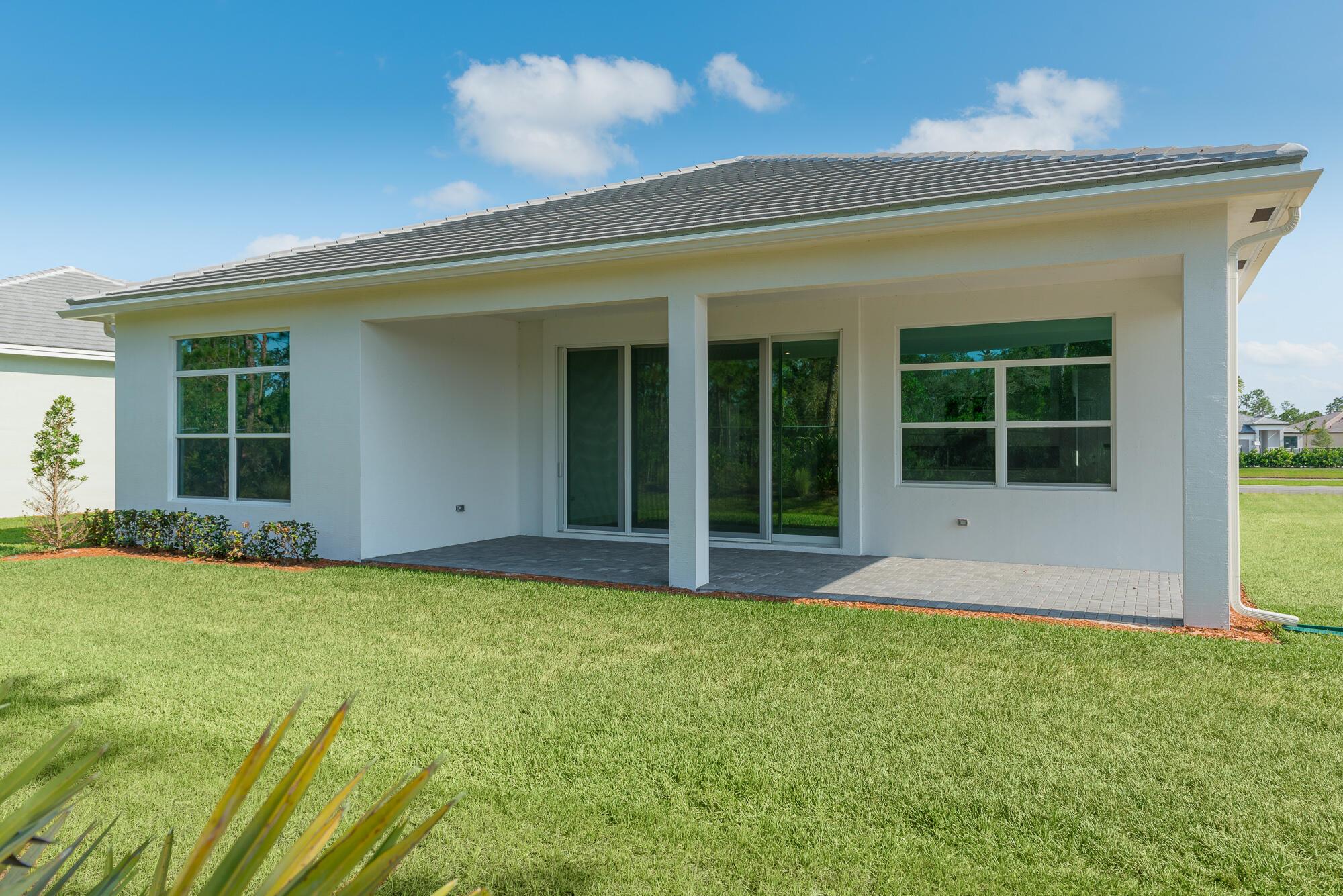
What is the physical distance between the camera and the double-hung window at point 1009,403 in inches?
379

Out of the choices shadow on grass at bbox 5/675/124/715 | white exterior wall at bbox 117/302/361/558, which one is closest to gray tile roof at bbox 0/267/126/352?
white exterior wall at bbox 117/302/361/558

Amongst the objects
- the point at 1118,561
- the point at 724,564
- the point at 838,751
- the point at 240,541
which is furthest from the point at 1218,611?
the point at 240,541

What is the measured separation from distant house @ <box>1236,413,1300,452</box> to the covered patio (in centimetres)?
7872

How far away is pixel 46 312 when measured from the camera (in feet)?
58.9

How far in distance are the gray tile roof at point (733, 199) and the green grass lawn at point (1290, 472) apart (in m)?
32.0

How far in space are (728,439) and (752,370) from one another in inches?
39.3

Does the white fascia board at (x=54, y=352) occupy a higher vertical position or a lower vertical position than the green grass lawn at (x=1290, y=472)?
higher

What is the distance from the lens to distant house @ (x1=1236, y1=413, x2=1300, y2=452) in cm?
7575

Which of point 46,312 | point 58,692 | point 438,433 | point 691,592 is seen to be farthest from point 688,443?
point 46,312

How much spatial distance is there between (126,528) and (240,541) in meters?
2.23

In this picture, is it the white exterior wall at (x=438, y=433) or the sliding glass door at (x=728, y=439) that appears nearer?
the white exterior wall at (x=438, y=433)

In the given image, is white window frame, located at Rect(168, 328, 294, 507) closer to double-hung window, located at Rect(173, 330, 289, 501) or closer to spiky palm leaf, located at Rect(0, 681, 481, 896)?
double-hung window, located at Rect(173, 330, 289, 501)

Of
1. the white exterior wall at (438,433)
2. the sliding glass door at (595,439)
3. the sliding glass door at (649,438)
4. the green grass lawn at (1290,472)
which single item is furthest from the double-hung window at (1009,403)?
the green grass lawn at (1290,472)

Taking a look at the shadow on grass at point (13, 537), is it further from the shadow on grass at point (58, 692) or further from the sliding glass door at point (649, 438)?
the sliding glass door at point (649, 438)
